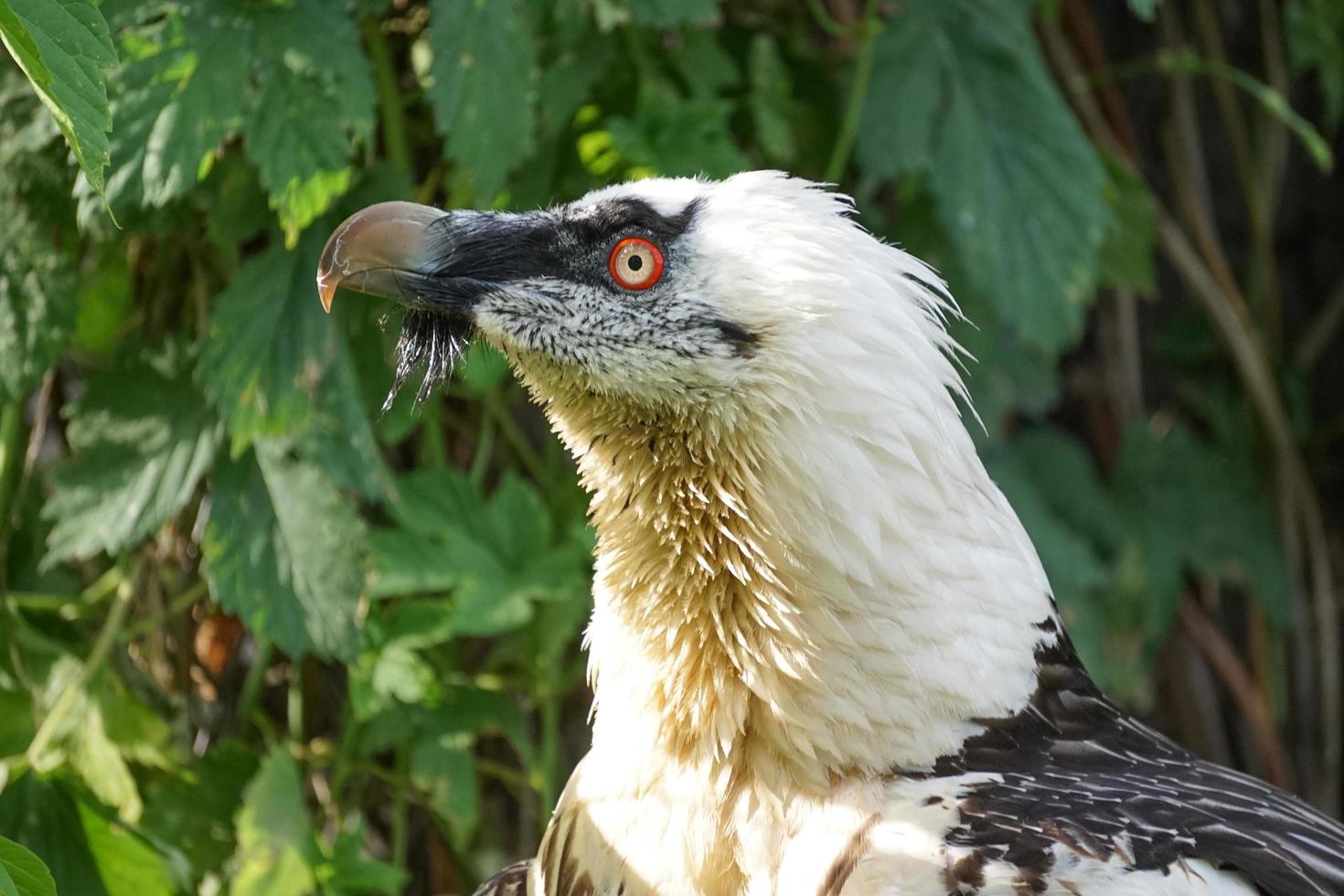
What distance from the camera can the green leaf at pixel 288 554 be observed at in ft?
7.53

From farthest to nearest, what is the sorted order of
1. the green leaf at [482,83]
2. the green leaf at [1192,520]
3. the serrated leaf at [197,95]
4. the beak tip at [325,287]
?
the green leaf at [1192,520]
the green leaf at [482,83]
the serrated leaf at [197,95]
the beak tip at [325,287]

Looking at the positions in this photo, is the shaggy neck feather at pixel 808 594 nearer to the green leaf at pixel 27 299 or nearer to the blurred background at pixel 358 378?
the blurred background at pixel 358 378

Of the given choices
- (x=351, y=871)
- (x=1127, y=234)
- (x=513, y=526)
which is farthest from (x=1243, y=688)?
(x=351, y=871)

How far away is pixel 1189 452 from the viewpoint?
13.0ft

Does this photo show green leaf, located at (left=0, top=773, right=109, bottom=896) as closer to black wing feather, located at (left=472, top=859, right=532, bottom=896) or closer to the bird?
black wing feather, located at (left=472, top=859, right=532, bottom=896)

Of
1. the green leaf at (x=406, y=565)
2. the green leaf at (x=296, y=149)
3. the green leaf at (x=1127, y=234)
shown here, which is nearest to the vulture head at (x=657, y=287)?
the green leaf at (x=296, y=149)

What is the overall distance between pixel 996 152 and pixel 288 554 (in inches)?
55.3

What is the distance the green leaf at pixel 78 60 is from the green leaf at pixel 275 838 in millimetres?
1344

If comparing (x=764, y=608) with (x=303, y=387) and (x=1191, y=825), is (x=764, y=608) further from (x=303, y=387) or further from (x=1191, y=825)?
(x=303, y=387)

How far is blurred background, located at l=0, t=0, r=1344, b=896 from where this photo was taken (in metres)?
2.19

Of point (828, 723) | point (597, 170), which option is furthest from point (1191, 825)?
point (597, 170)

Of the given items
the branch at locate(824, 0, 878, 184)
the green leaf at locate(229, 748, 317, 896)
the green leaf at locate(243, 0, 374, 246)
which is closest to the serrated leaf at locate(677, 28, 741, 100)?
the branch at locate(824, 0, 878, 184)

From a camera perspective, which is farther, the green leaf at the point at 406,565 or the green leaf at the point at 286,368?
the green leaf at the point at 406,565

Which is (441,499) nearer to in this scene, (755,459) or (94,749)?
(94,749)
